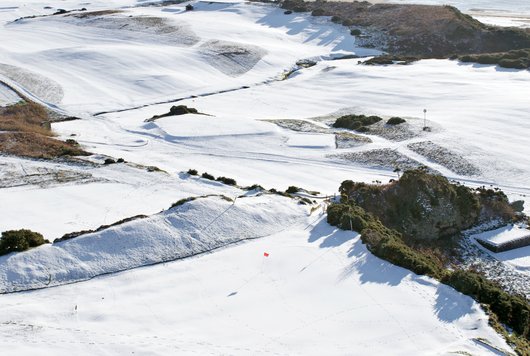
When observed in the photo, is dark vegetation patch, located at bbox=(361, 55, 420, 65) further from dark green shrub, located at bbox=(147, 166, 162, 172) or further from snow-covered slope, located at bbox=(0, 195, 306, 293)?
snow-covered slope, located at bbox=(0, 195, 306, 293)

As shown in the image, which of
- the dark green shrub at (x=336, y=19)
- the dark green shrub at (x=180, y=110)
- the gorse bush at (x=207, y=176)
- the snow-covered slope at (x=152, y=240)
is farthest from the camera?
the dark green shrub at (x=336, y=19)

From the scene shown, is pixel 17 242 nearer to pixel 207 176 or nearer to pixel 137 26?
pixel 207 176

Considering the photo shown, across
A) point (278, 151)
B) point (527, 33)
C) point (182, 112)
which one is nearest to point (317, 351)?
point (278, 151)

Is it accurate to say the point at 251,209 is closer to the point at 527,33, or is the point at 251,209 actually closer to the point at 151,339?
the point at 151,339

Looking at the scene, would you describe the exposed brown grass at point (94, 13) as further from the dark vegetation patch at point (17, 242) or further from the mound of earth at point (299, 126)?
the dark vegetation patch at point (17, 242)

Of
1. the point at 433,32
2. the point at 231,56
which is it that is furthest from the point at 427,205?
the point at 433,32

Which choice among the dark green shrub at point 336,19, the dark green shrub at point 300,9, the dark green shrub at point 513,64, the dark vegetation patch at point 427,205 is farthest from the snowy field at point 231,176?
the dark green shrub at point 300,9
